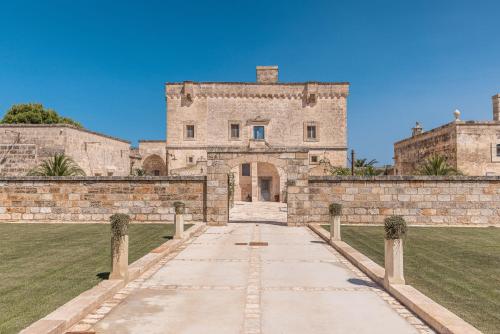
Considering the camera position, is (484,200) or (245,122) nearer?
(484,200)

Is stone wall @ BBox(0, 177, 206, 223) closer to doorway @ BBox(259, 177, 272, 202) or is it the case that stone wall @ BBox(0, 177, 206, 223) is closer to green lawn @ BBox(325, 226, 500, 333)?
green lawn @ BBox(325, 226, 500, 333)

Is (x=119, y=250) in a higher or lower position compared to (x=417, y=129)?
lower

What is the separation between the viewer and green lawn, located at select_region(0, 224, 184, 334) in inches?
196

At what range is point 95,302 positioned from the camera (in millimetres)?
5109

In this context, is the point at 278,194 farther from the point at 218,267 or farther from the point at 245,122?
the point at 218,267

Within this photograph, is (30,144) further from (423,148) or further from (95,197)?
(423,148)

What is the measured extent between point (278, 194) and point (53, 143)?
1873 centimetres

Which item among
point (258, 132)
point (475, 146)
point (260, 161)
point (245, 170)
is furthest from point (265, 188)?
point (260, 161)

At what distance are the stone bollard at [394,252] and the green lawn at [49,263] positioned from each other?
4.80 metres

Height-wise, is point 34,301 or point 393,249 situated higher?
point 393,249

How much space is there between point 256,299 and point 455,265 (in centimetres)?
452

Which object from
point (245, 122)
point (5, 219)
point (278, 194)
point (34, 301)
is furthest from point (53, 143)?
point (34, 301)

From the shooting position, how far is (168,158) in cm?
3388

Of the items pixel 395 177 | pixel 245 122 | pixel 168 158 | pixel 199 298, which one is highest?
pixel 245 122
